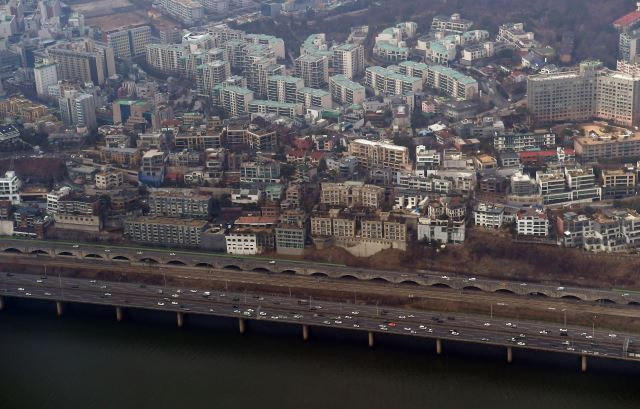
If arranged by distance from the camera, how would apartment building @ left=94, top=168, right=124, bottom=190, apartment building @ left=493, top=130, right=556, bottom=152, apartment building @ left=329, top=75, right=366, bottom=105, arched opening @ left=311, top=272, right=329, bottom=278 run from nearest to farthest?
arched opening @ left=311, top=272, right=329, bottom=278 → apartment building @ left=94, top=168, right=124, bottom=190 → apartment building @ left=493, top=130, right=556, bottom=152 → apartment building @ left=329, top=75, right=366, bottom=105

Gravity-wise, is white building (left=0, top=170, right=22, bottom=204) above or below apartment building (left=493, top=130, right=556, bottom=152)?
below

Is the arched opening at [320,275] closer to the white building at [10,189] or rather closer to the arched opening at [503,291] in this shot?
the arched opening at [503,291]

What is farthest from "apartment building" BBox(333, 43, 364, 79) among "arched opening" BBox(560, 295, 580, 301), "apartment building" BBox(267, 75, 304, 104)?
"arched opening" BBox(560, 295, 580, 301)

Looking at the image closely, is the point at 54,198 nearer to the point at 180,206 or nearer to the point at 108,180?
the point at 108,180

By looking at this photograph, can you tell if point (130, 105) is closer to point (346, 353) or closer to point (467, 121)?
point (467, 121)

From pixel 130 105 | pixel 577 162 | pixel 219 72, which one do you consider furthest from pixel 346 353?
pixel 219 72

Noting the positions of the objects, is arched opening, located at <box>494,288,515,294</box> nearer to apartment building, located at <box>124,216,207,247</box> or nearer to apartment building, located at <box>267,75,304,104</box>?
apartment building, located at <box>124,216,207,247</box>

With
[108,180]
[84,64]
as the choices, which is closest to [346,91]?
[84,64]
